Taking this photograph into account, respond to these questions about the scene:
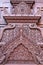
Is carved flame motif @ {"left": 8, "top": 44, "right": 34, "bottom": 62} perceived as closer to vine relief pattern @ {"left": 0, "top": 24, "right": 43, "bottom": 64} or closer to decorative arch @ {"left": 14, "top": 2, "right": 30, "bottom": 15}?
vine relief pattern @ {"left": 0, "top": 24, "right": 43, "bottom": 64}

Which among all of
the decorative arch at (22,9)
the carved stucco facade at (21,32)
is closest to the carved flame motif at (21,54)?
the carved stucco facade at (21,32)

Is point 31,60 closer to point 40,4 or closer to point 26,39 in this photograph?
point 26,39

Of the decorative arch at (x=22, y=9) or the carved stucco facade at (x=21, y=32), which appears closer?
the carved stucco facade at (x=21, y=32)

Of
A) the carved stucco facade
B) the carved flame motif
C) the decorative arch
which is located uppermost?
the decorative arch

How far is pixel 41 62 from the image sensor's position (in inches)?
95.5

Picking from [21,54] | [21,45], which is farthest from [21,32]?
[21,54]

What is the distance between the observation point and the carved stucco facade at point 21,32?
250 centimetres

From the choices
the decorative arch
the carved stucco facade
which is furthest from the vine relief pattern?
the decorative arch

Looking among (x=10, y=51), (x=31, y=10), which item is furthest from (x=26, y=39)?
(x=31, y=10)

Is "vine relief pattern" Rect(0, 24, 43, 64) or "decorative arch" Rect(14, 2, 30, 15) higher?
"decorative arch" Rect(14, 2, 30, 15)

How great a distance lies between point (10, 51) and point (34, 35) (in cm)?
36

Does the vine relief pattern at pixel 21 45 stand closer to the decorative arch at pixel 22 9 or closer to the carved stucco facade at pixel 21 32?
the carved stucco facade at pixel 21 32

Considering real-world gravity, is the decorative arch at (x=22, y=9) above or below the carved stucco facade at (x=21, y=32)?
above

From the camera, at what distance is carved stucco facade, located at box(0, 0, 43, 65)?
2498 mm
